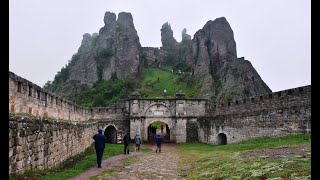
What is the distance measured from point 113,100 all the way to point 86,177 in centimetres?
5246

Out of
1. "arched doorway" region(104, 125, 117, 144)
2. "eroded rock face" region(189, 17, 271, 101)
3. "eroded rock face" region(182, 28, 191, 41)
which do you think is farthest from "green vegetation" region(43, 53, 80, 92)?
"arched doorway" region(104, 125, 117, 144)

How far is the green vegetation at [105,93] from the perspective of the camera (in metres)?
62.1

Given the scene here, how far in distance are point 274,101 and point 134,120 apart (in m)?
15.3

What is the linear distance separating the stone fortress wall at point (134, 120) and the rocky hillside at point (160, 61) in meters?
21.3

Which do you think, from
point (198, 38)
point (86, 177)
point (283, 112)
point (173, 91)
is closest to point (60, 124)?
point (86, 177)

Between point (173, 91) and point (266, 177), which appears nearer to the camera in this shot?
point (266, 177)

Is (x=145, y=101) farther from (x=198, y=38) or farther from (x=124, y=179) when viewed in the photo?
(x=198, y=38)

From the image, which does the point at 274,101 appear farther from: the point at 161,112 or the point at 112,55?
the point at 112,55

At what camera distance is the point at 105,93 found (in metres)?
65.1

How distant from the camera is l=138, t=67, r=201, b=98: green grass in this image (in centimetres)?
5953

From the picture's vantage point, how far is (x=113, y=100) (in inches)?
2452

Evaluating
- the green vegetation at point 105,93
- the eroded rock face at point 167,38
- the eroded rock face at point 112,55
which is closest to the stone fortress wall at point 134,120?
the green vegetation at point 105,93

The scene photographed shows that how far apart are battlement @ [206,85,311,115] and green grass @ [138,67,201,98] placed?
31491 millimetres
